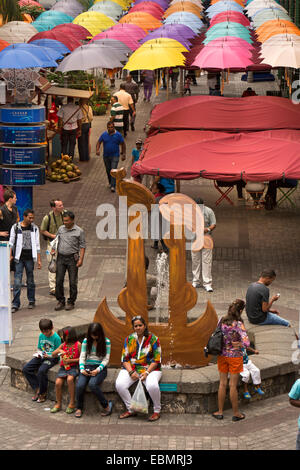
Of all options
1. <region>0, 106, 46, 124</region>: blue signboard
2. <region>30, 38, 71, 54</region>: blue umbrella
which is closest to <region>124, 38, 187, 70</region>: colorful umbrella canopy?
<region>30, 38, 71, 54</region>: blue umbrella

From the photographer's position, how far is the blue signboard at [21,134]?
62.1 feet

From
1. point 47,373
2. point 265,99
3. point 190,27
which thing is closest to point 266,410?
point 47,373

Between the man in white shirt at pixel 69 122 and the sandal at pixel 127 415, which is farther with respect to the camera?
the man in white shirt at pixel 69 122

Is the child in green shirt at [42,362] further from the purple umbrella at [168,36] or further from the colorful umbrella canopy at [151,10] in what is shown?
the colorful umbrella canopy at [151,10]

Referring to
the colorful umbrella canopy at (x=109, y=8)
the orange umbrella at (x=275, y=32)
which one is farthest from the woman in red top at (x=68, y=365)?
the colorful umbrella canopy at (x=109, y=8)

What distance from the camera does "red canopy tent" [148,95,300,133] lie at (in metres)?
19.8

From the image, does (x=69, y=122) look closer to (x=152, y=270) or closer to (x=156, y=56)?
(x=156, y=56)

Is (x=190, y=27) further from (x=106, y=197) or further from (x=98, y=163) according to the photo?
(x=106, y=197)

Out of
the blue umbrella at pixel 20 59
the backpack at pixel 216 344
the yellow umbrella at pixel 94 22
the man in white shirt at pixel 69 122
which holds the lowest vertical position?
the backpack at pixel 216 344

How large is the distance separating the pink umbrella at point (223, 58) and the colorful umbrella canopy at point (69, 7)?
16.0 metres

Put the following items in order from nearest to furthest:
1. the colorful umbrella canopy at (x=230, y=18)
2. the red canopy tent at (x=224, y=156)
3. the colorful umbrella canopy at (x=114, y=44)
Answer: the red canopy tent at (x=224, y=156)
the colorful umbrella canopy at (x=114, y=44)
the colorful umbrella canopy at (x=230, y=18)

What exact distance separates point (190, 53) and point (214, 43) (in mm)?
1964

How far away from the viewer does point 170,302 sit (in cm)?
1274

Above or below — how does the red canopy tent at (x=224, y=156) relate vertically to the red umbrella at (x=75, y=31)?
below
